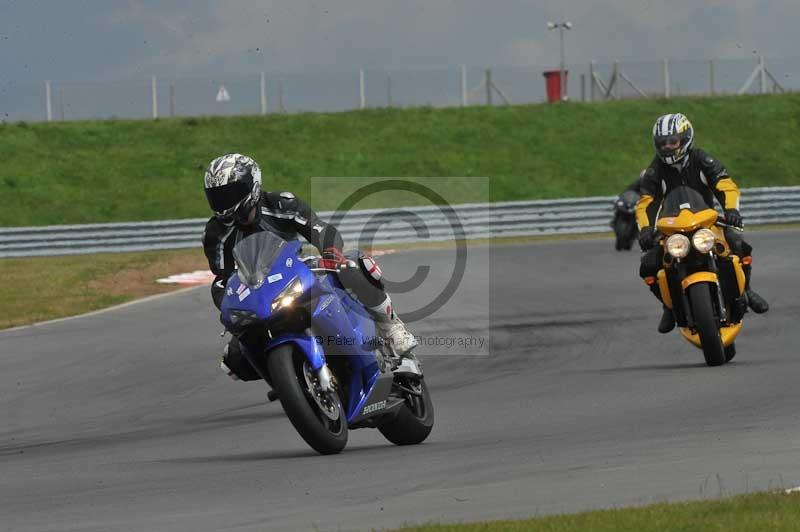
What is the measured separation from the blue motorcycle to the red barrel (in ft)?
132

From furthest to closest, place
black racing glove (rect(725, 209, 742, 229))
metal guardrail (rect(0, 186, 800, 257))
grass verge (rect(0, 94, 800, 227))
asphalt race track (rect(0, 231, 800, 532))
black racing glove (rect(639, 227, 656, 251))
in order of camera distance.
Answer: grass verge (rect(0, 94, 800, 227))
metal guardrail (rect(0, 186, 800, 257))
black racing glove (rect(639, 227, 656, 251))
black racing glove (rect(725, 209, 742, 229))
asphalt race track (rect(0, 231, 800, 532))

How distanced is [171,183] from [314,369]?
32668 mm

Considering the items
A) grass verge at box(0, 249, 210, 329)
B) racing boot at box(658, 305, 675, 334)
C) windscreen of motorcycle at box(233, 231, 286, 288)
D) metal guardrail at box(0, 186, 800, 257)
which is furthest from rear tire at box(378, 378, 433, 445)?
metal guardrail at box(0, 186, 800, 257)

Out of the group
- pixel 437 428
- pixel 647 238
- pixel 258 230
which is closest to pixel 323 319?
pixel 258 230

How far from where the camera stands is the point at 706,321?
37.4 ft

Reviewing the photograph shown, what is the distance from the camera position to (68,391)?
487 inches

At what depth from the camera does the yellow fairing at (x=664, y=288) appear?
12008mm

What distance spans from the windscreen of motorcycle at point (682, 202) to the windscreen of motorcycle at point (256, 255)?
481 centimetres

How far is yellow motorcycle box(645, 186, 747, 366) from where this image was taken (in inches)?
456

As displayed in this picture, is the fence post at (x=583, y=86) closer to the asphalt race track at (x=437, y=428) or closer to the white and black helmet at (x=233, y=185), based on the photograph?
the asphalt race track at (x=437, y=428)

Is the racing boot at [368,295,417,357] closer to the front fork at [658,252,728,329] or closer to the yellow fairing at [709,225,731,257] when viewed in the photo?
the front fork at [658,252,728,329]

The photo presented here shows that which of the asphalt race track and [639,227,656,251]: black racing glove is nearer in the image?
the asphalt race track

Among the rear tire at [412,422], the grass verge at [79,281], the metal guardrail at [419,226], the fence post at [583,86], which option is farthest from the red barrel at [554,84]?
the rear tire at [412,422]

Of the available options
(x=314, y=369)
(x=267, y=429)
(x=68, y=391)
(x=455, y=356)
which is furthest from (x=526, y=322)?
(x=314, y=369)
